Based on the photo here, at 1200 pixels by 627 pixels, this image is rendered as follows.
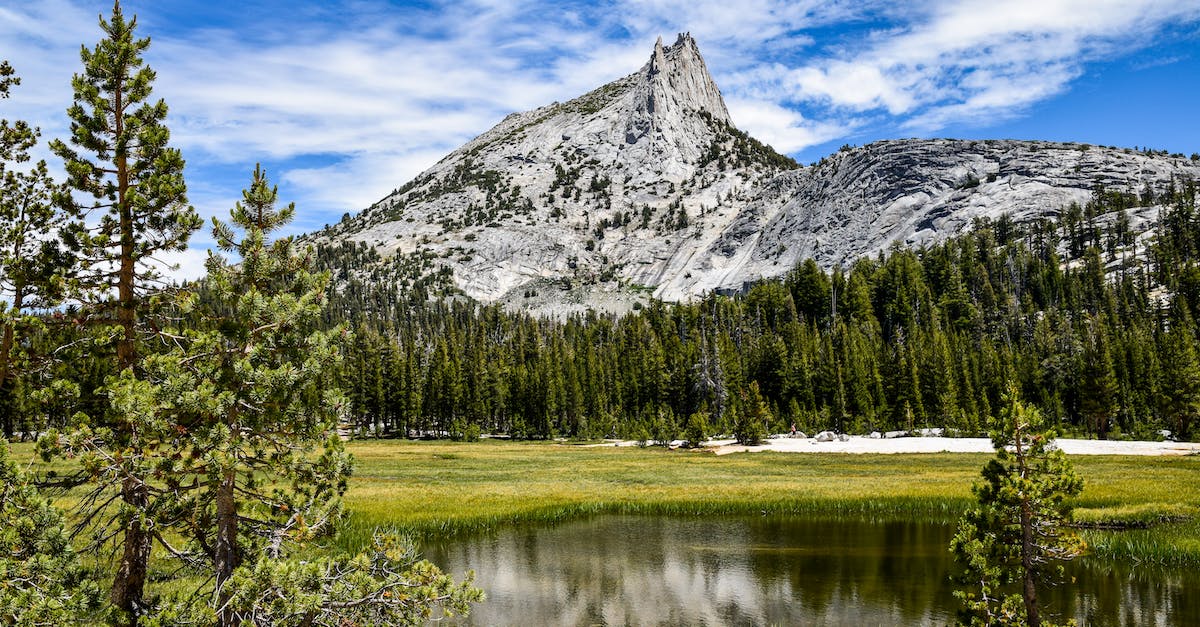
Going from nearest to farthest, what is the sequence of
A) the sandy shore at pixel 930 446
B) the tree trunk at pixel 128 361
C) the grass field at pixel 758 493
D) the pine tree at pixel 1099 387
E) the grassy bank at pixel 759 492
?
the tree trunk at pixel 128 361 < the grass field at pixel 758 493 < the grassy bank at pixel 759 492 < the sandy shore at pixel 930 446 < the pine tree at pixel 1099 387

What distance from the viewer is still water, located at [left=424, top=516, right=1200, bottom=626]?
2003cm

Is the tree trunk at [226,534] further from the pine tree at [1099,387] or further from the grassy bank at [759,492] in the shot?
the pine tree at [1099,387]

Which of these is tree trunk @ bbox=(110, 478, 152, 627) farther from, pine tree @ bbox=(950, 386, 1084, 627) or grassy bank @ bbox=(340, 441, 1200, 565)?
grassy bank @ bbox=(340, 441, 1200, 565)

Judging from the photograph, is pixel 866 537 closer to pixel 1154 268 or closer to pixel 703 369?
pixel 703 369

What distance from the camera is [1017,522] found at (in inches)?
554

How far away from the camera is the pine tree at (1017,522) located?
13.6 metres

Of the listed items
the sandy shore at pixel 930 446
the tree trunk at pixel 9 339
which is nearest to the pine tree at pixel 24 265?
the tree trunk at pixel 9 339

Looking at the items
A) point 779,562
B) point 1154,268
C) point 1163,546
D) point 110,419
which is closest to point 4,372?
point 110,419

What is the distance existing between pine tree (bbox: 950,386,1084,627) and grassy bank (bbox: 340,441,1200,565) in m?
15.6

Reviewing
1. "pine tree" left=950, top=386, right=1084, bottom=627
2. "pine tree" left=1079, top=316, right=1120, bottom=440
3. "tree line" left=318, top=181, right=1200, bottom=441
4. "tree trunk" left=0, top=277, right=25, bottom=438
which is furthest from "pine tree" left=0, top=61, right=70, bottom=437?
"pine tree" left=1079, top=316, right=1120, bottom=440

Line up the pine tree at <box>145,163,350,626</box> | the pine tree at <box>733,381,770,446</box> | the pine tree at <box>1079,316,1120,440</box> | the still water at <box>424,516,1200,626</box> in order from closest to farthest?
the pine tree at <box>145,163,350,626</box>
the still water at <box>424,516,1200,626</box>
the pine tree at <box>733,381,770,446</box>
the pine tree at <box>1079,316,1120,440</box>

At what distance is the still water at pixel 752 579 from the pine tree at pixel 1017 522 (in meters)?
5.71

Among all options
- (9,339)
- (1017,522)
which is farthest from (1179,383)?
(9,339)

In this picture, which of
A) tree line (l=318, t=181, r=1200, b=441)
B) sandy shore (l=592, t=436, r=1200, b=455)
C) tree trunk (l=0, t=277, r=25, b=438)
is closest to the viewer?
tree trunk (l=0, t=277, r=25, b=438)
